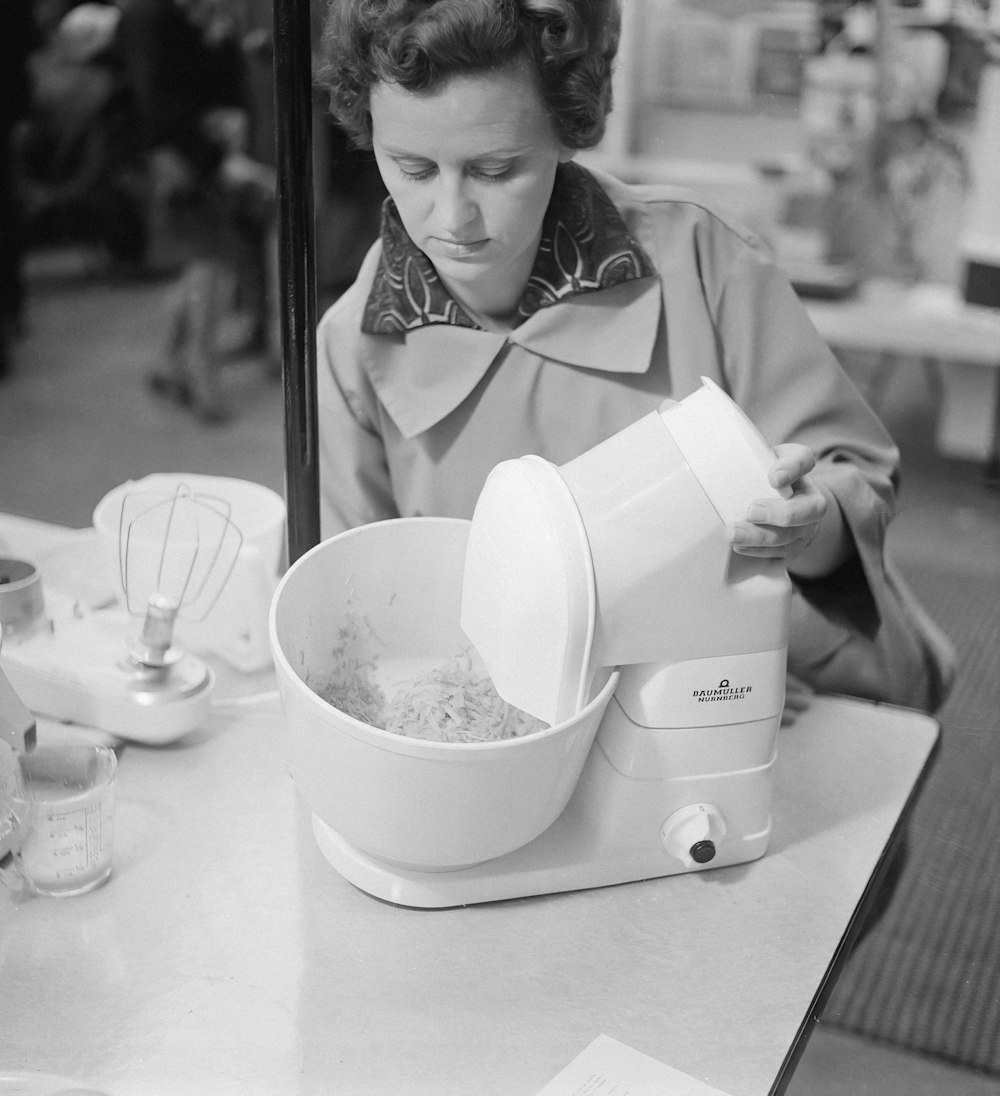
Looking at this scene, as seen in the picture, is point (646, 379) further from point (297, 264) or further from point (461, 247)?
point (297, 264)

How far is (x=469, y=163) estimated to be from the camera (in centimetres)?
105

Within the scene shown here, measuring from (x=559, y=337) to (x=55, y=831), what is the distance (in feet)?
2.09

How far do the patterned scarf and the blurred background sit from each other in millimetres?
1019

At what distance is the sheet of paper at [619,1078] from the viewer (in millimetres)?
818

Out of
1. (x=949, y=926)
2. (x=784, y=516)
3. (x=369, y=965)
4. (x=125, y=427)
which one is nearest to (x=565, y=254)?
(x=784, y=516)

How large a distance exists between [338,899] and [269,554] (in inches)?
16.4

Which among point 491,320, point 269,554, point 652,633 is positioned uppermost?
point 491,320

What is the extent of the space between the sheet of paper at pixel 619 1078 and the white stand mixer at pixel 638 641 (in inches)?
6.4

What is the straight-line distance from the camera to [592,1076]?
829mm

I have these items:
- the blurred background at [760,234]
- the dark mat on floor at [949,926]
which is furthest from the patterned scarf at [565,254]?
the dark mat on floor at [949,926]

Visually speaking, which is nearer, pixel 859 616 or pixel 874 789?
pixel 874 789

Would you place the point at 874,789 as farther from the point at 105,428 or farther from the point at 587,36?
the point at 105,428

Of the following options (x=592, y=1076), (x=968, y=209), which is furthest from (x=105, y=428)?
(x=592, y=1076)

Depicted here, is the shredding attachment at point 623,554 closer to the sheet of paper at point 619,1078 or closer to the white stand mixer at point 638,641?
the white stand mixer at point 638,641
